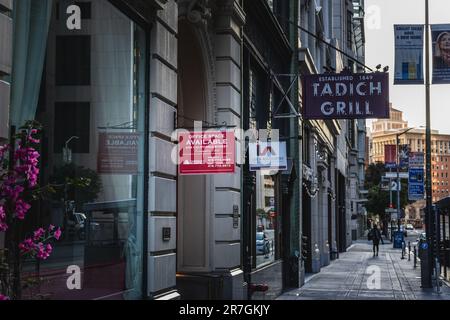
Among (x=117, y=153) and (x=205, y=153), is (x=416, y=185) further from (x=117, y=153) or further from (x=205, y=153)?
(x=117, y=153)

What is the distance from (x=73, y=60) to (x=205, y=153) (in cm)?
352

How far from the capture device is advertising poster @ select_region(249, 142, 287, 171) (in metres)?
14.8

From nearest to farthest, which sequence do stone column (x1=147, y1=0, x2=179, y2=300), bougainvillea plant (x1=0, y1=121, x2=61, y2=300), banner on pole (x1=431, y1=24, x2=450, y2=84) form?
bougainvillea plant (x1=0, y1=121, x2=61, y2=300) → stone column (x1=147, y1=0, x2=179, y2=300) → banner on pole (x1=431, y1=24, x2=450, y2=84)

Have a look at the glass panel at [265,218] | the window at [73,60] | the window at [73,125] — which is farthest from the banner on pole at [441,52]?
the window at [73,125]

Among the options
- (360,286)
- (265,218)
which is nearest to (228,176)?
(265,218)

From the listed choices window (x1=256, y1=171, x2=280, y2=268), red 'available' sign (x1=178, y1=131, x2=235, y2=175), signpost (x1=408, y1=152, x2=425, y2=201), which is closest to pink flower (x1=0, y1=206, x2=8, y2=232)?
red 'available' sign (x1=178, y1=131, x2=235, y2=175)

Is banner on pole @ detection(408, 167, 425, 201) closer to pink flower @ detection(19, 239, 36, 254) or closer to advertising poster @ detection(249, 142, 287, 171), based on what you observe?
advertising poster @ detection(249, 142, 287, 171)

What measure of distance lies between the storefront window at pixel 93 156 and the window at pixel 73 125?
0.4 inches

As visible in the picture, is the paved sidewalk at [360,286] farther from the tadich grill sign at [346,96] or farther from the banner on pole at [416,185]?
the tadich grill sign at [346,96]

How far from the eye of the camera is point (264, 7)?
1655 centimetres

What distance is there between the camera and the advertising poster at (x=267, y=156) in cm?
1484

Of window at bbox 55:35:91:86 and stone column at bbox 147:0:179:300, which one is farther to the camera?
stone column at bbox 147:0:179:300

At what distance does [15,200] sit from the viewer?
5.24 metres

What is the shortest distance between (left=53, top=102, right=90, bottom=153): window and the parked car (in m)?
→ 9.19
